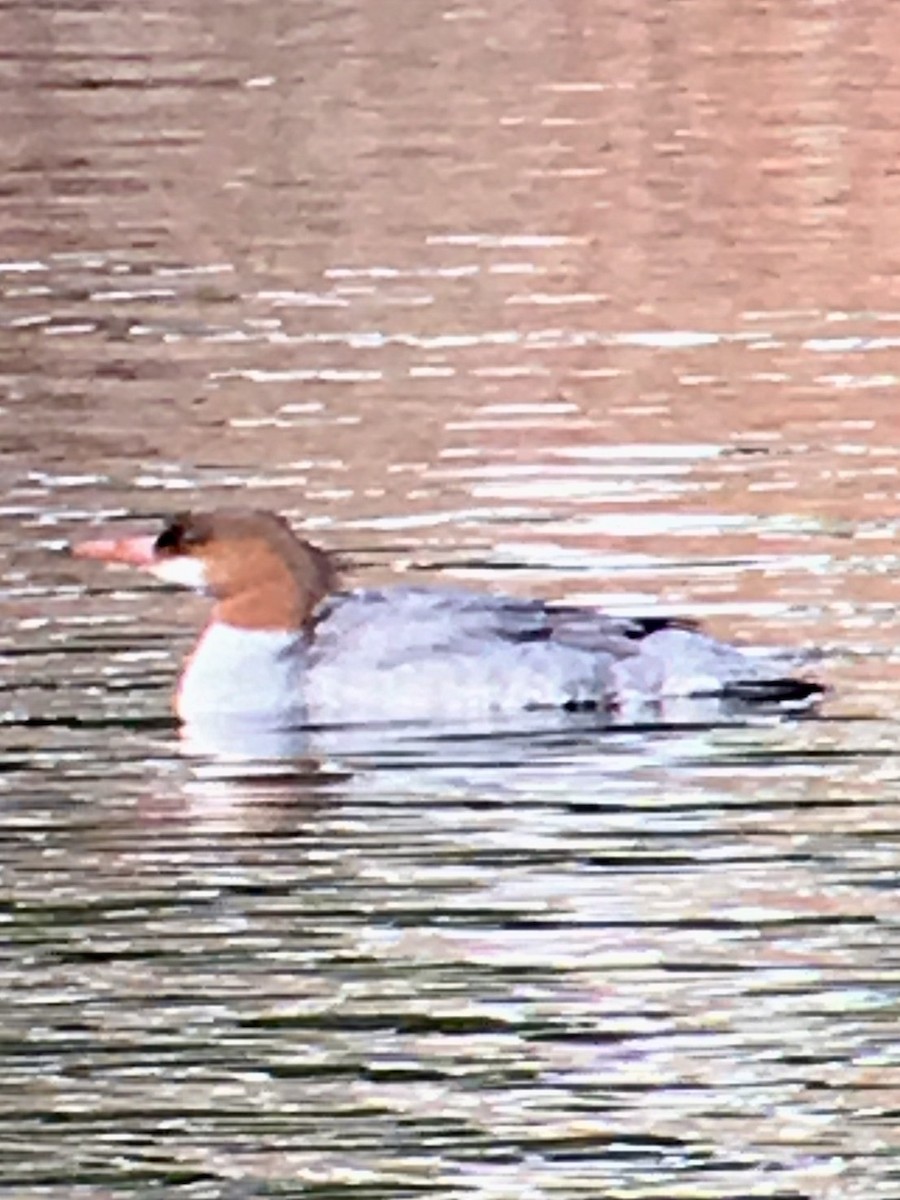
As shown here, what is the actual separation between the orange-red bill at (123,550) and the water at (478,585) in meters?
0.30

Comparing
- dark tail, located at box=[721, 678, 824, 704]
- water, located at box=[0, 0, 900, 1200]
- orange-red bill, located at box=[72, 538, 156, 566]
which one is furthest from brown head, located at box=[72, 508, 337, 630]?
dark tail, located at box=[721, 678, 824, 704]

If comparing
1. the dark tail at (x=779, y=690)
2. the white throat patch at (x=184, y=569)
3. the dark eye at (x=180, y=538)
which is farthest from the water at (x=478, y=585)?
the dark eye at (x=180, y=538)

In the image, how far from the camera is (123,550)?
14875mm

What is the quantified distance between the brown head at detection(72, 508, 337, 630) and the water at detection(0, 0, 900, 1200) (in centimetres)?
33

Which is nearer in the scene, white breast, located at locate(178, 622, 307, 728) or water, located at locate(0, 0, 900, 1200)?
water, located at locate(0, 0, 900, 1200)

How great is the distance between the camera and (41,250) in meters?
25.2

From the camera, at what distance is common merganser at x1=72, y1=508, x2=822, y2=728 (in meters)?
14.0

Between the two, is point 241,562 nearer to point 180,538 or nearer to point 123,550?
point 180,538

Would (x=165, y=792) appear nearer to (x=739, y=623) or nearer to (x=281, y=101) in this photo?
(x=739, y=623)

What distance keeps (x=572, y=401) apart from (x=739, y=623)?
15.0ft

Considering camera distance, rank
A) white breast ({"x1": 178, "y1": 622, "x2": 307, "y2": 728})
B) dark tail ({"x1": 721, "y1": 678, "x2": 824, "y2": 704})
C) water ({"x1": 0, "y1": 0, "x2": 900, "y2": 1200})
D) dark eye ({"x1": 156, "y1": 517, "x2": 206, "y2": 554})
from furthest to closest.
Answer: dark eye ({"x1": 156, "y1": 517, "x2": 206, "y2": 554})
white breast ({"x1": 178, "y1": 622, "x2": 307, "y2": 728})
dark tail ({"x1": 721, "y1": 678, "x2": 824, "y2": 704})
water ({"x1": 0, "y1": 0, "x2": 900, "y2": 1200})

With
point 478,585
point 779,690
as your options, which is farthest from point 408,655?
point 478,585

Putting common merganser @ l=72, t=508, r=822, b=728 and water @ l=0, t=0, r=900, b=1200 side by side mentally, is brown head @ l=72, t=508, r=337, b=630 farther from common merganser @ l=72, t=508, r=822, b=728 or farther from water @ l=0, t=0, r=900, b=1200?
water @ l=0, t=0, r=900, b=1200

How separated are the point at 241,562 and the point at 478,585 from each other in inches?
46.4
